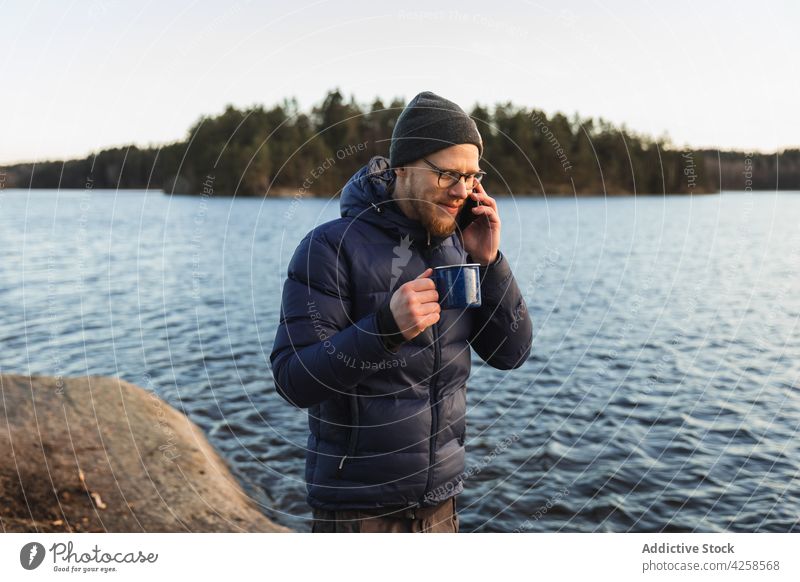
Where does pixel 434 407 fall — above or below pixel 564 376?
above

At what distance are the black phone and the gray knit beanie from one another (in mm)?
272

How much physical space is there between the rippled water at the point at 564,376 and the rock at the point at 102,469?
0.91m

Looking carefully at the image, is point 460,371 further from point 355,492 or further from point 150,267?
point 150,267

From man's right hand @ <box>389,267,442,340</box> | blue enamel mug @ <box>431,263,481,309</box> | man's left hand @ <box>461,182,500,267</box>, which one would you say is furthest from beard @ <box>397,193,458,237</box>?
man's right hand @ <box>389,267,442,340</box>

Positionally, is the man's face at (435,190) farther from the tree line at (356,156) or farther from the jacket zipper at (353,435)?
the jacket zipper at (353,435)

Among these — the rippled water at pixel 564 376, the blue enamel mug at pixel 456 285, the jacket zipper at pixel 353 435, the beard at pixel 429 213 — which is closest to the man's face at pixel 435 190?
the beard at pixel 429 213

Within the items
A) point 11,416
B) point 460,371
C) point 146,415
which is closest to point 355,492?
point 460,371

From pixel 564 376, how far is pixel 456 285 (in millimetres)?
12410

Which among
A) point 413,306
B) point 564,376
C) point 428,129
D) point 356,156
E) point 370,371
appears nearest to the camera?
point 413,306

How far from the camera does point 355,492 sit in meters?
3.05

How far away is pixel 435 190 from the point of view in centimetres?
300

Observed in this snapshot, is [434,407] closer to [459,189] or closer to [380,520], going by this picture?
[380,520]

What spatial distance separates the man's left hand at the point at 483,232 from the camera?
10.1 ft

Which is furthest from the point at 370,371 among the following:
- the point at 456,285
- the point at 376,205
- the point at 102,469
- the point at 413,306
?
the point at 102,469
